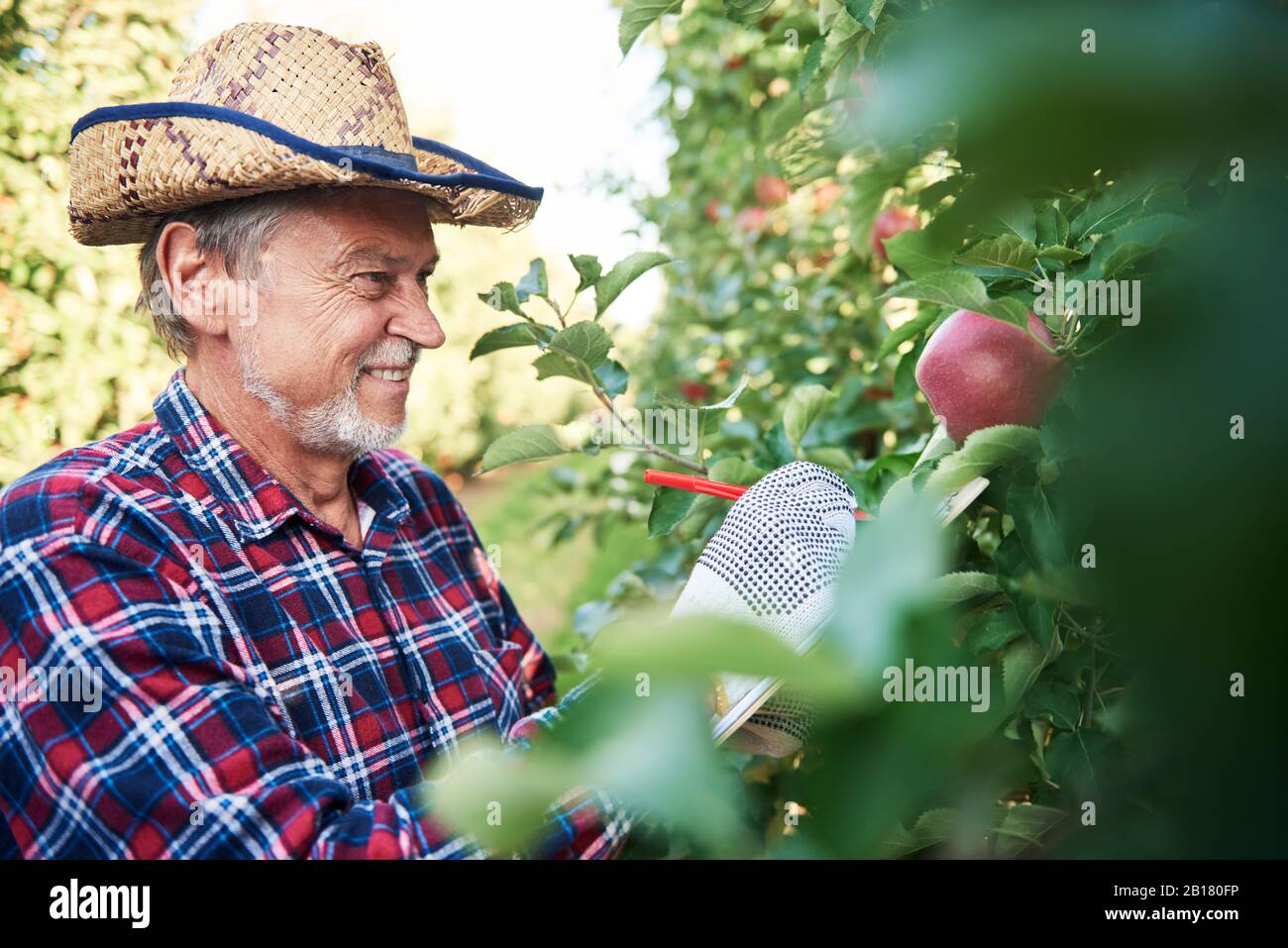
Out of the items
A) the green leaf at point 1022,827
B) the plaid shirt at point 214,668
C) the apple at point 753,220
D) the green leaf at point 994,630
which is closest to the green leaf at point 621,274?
the plaid shirt at point 214,668

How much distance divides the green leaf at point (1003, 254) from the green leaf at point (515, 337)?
56 cm

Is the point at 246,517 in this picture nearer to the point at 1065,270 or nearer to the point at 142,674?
the point at 142,674

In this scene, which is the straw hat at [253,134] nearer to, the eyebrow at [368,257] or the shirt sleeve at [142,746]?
the eyebrow at [368,257]

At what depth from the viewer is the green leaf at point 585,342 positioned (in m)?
1.18

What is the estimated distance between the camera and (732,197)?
125 inches

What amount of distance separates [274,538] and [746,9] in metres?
0.86

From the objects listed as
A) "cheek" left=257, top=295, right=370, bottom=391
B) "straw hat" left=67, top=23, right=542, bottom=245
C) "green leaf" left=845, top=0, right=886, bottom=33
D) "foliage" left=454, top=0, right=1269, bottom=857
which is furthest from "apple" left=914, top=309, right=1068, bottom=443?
"cheek" left=257, top=295, right=370, bottom=391

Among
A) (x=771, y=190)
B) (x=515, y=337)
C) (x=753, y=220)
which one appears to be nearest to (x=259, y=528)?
(x=515, y=337)

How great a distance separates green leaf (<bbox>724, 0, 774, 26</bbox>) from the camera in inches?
41.3

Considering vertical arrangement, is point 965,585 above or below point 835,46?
below

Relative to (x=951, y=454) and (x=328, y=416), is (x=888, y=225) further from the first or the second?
(x=951, y=454)

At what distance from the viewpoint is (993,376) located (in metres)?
0.91
